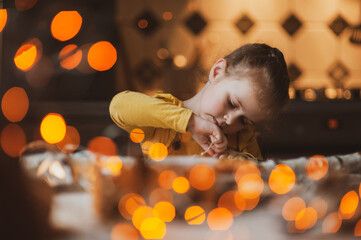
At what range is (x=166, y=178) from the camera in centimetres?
20

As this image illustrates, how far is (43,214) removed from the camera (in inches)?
6.4

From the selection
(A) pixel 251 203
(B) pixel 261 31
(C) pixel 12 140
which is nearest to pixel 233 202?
(A) pixel 251 203

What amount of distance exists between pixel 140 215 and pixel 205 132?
0.21 feet

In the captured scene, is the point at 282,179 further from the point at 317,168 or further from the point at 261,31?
the point at 261,31

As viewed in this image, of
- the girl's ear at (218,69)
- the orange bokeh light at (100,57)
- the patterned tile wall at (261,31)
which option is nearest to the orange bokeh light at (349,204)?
the girl's ear at (218,69)

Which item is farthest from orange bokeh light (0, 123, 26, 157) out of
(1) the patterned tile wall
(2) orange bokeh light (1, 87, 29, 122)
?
(1) the patterned tile wall

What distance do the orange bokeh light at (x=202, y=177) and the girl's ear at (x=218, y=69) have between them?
60 mm

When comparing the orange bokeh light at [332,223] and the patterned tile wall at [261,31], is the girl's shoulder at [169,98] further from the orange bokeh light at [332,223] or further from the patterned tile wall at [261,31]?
the patterned tile wall at [261,31]

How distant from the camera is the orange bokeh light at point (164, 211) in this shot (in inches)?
7.3

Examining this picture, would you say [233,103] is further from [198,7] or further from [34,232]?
[198,7]

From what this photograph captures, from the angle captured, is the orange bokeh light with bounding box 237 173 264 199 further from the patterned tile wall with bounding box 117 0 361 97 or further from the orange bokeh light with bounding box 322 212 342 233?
the patterned tile wall with bounding box 117 0 361 97

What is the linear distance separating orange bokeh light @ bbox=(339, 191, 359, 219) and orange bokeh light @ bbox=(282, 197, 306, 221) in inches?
1.0

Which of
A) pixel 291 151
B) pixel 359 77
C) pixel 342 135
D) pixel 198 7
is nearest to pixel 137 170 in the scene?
pixel 291 151

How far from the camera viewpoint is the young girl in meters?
0.22
